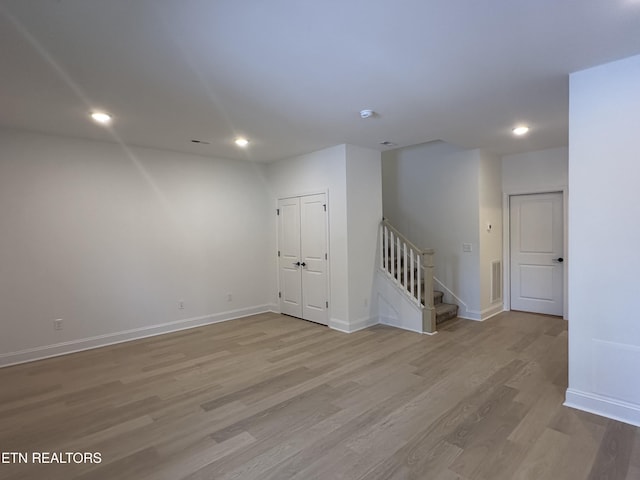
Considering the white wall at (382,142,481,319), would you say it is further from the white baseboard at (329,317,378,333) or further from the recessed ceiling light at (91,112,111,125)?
the recessed ceiling light at (91,112,111,125)

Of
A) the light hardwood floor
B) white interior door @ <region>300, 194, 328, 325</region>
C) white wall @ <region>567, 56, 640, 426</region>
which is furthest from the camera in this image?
white interior door @ <region>300, 194, 328, 325</region>

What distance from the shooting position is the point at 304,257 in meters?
5.38

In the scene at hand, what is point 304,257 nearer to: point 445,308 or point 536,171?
point 445,308

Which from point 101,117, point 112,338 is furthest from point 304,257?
point 101,117

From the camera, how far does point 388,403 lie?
2756mm

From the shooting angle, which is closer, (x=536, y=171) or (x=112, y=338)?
(x=112, y=338)

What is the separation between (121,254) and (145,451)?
3.00 meters

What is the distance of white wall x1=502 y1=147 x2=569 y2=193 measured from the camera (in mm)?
5098

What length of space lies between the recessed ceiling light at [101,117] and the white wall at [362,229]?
2854 millimetres

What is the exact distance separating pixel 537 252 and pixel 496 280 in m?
0.77

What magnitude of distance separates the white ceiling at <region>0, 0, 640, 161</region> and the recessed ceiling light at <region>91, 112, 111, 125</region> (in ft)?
0.37

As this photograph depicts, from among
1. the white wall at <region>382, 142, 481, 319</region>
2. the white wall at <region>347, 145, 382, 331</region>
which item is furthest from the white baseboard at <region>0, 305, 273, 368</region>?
the white wall at <region>382, 142, 481, 319</region>

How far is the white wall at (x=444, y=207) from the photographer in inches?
205

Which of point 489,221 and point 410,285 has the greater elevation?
point 489,221
